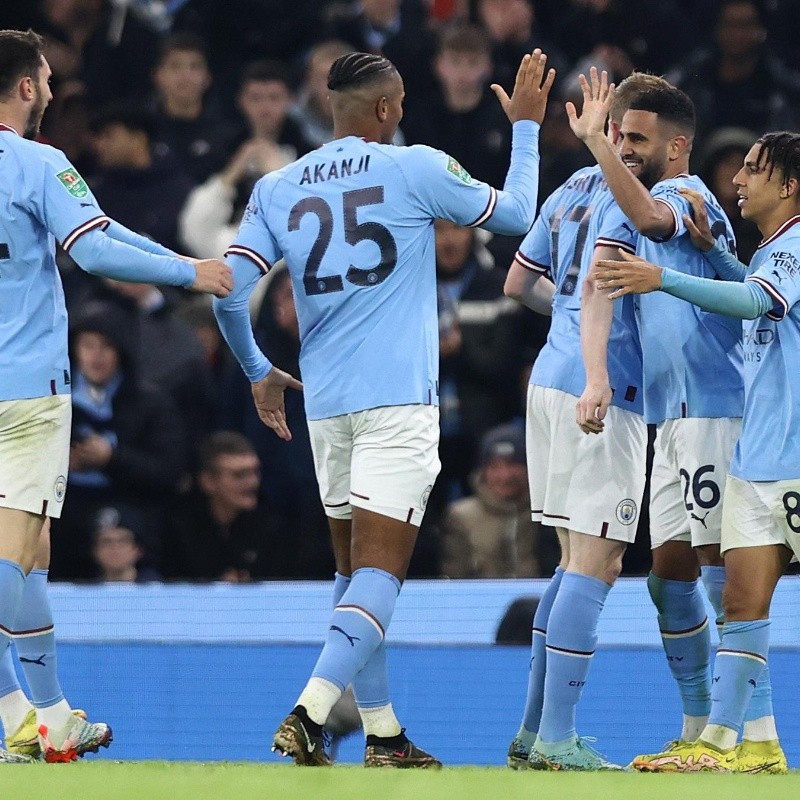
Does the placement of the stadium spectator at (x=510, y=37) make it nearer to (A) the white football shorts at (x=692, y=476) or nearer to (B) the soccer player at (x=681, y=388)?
(B) the soccer player at (x=681, y=388)

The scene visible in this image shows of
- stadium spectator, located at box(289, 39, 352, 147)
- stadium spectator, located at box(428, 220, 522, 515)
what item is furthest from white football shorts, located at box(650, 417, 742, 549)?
stadium spectator, located at box(289, 39, 352, 147)

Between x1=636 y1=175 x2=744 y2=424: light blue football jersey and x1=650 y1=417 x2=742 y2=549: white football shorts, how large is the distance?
0.05 meters

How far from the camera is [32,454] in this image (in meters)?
5.15

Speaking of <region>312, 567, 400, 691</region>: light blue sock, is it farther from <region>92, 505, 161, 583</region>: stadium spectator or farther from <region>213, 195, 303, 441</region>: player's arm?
<region>92, 505, 161, 583</region>: stadium spectator

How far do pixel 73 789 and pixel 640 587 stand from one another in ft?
11.6

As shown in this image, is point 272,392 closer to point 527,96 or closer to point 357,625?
point 357,625

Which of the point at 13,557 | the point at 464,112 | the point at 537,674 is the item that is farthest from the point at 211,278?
the point at 464,112

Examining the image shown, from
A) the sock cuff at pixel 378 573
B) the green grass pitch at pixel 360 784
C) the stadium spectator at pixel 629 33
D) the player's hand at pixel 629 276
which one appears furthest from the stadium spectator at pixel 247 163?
the green grass pitch at pixel 360 784

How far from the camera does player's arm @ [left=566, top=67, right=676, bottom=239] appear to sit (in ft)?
16.8

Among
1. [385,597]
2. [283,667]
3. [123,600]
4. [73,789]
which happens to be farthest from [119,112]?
[73,789]

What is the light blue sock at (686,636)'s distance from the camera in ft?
18.2

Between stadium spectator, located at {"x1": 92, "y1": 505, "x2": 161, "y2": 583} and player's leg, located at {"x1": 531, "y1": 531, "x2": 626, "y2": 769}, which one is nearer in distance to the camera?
player's leg, located at {"x1": 531, "y1": 531, "x2": 626, "y2": 769}

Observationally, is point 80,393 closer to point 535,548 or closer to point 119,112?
point 119,112

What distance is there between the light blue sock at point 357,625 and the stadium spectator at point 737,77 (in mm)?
5356
